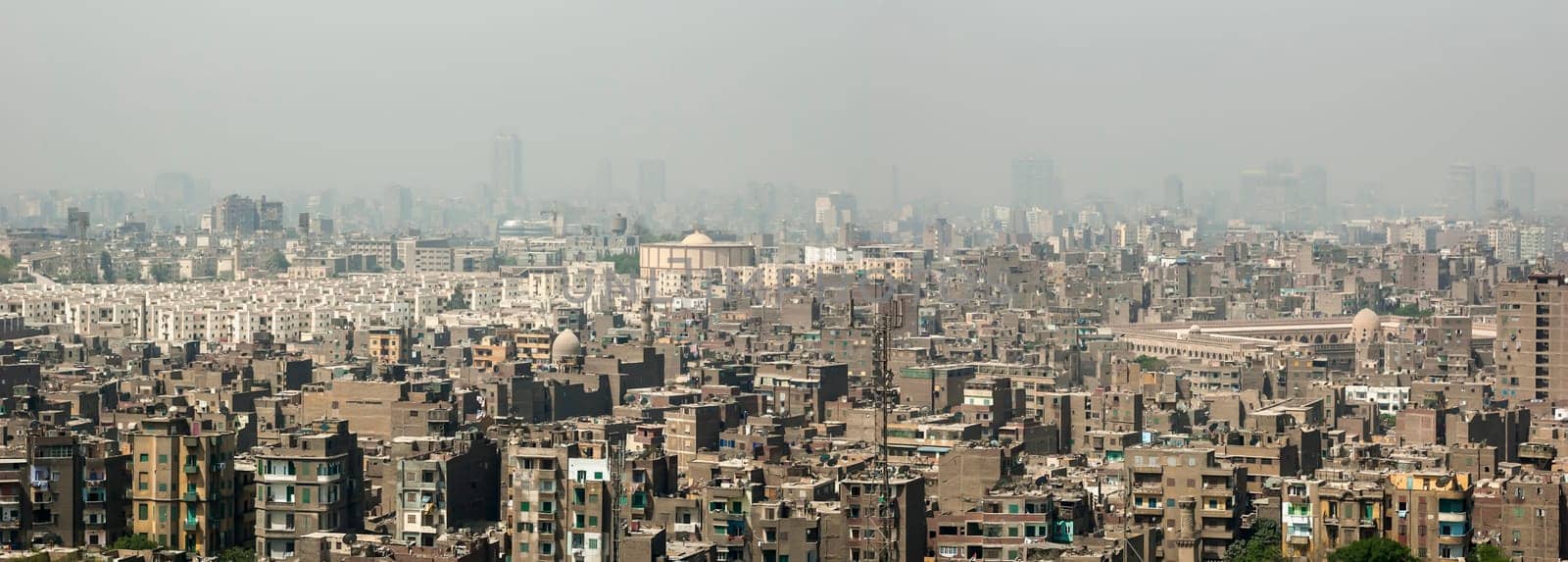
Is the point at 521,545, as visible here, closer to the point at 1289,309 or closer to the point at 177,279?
the point at 1289,309

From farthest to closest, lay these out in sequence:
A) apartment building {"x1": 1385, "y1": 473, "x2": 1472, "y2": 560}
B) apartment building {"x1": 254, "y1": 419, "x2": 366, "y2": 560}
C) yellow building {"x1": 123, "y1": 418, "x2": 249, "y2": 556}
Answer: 1. yellow building {"x1": 123, "y1": 418, "x2": 249, "y2": 556}
2. apartment building {"x1": 254, "y1": 419, "x2": 366, "y2": 560}
3. apartment building {"x1": 1385, "y1": 473, "x2": 1472, "y2": 560}

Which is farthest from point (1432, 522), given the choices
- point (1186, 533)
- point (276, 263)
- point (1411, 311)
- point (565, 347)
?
point (276, 263)

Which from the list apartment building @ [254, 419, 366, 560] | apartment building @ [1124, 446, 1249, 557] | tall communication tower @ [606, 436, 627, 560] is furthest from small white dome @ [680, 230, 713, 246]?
tall communication tower @ [606, 436, 627, 560]

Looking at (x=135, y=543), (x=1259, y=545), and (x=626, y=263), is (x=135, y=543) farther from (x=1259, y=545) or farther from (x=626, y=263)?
(x=626, y=263)

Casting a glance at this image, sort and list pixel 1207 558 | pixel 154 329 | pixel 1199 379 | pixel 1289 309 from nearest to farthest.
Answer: pixel 1207 558 < pixel 1199 379 < pixel 154 329 < pixel 1289 309

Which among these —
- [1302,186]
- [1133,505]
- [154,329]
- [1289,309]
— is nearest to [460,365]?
[154,329]

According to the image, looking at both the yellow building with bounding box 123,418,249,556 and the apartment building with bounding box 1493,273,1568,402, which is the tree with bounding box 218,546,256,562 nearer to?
the yellow building with bounding box 123,418,249,556
